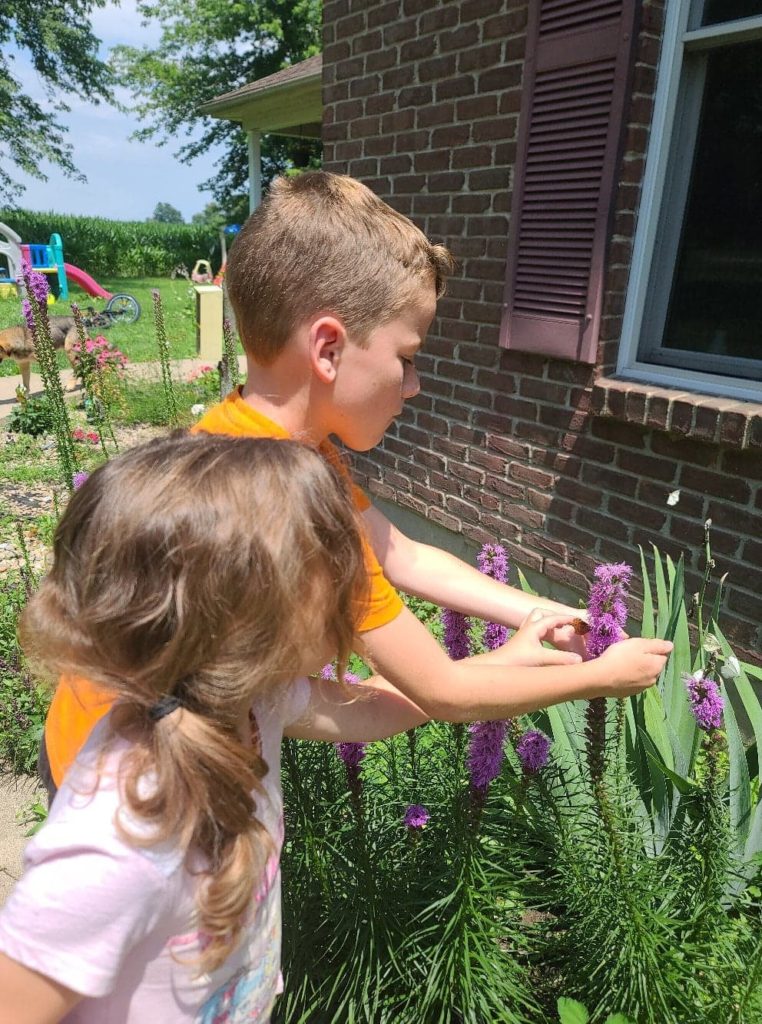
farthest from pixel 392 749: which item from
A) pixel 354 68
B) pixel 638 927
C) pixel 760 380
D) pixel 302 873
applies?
pixel 354 68

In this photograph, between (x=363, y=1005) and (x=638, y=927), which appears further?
(x=363, y=1005)

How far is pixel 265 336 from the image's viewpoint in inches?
55.2

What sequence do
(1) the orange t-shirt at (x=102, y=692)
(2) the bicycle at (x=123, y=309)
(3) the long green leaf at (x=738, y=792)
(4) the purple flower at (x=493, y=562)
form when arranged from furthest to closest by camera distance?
1. (2) the bicycle at (x=123, y=309)
2. (3) the long green leaf at (x=738, y=792)
3. (4) the purple flower at (x=493, y=562)
4. (1) the orange t-shirt at (x=102, y=692)

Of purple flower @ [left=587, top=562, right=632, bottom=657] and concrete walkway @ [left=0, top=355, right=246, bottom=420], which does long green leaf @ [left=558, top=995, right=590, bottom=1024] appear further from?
concrete walkway @ [left=0, top=355, right=246, bottom=420]

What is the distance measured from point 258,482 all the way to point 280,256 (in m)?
0.62

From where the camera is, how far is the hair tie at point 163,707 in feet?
2.99

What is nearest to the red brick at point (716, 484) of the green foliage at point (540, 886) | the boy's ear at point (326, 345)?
the green foliage at point (540, 886)

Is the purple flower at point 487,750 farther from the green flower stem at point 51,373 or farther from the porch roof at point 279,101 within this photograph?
the porch roof at point 279,101

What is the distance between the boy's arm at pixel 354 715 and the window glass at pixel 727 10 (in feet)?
8.95

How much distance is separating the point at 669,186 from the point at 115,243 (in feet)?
112

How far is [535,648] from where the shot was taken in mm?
1303

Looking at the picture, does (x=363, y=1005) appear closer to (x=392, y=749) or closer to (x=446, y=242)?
(x=392, y=749)

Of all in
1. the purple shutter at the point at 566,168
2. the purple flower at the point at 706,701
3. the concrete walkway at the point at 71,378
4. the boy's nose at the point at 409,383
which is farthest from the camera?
the concrete walkway at the point at 71,378

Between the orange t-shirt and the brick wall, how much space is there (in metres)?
1.87
